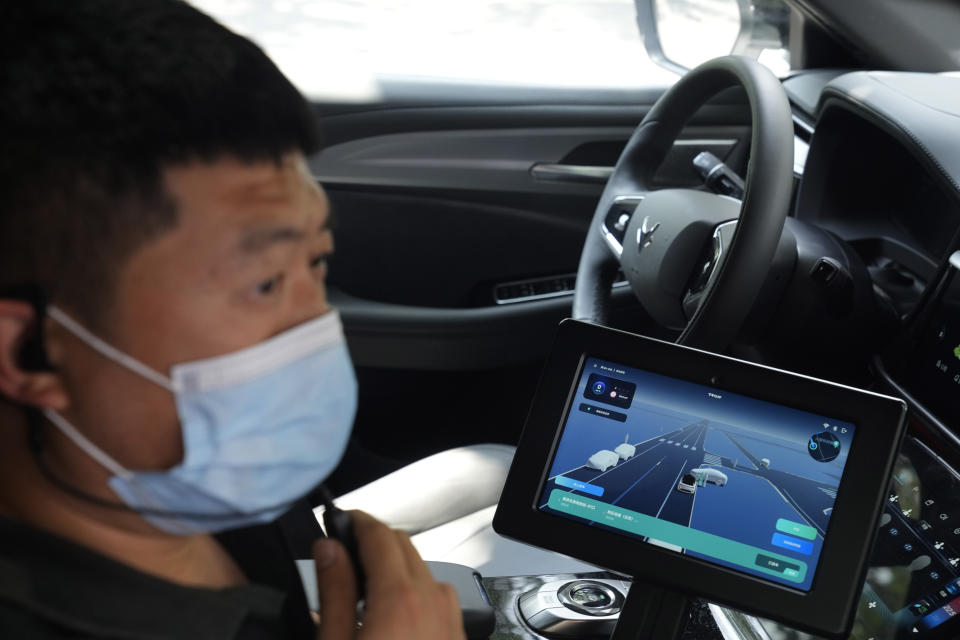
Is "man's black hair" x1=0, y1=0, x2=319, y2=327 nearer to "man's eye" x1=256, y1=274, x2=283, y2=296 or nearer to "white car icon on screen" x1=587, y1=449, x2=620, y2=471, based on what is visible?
"man's eye" x1=256, y1=274, x2=283, y2=296

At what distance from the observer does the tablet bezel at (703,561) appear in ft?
3.10

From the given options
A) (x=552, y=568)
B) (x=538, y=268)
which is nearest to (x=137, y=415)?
(x=552, y=568)

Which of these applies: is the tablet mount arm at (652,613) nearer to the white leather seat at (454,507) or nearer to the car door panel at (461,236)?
the white leather seat at (454,507)

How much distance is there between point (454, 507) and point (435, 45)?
4.41 ft

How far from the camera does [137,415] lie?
28.0 inches

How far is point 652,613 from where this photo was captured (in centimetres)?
102

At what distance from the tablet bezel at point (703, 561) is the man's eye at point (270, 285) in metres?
0.39

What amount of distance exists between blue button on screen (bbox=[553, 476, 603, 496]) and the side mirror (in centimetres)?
156

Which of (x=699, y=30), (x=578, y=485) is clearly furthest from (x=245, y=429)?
(x=699, y=30)

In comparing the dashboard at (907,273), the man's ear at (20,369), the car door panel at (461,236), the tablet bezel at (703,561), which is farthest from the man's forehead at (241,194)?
the car door panel at (461,236)

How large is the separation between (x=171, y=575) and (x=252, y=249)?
0.97 ft

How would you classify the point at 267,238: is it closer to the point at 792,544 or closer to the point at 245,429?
the point at 245,429

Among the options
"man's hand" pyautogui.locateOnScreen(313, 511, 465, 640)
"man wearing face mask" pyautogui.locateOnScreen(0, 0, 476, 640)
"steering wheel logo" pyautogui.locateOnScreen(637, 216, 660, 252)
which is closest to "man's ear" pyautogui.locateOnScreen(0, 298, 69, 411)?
"man wearing face mask" pyautogui.locateOnScreen(0, 0, 476, 640)

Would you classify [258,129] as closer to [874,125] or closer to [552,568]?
[552,568]
